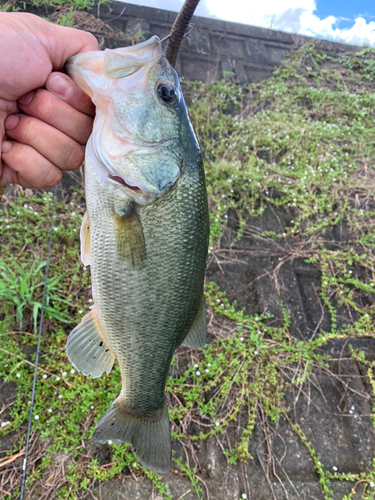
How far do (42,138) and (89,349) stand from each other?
3.15 feet

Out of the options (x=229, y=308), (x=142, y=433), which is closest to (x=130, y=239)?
(x=142, y=433)

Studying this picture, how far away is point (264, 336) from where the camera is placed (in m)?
2.82

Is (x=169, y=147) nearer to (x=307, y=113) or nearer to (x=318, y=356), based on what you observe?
(x=318, y=356)

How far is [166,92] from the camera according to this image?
50.3 inches

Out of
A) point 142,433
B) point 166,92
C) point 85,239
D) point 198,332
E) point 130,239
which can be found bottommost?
point 142,433

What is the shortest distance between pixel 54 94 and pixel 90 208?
53 cm

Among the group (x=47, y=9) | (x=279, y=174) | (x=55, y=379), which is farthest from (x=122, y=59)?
(x=47, y=9)

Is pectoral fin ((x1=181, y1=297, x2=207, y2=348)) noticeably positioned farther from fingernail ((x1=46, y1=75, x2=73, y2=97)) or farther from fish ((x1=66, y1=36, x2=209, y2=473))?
fingernail ((x1=46, y1=75, x2=73, y2=97))

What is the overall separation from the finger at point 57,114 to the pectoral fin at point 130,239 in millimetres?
509

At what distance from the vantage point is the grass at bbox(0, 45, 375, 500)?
2066 mm

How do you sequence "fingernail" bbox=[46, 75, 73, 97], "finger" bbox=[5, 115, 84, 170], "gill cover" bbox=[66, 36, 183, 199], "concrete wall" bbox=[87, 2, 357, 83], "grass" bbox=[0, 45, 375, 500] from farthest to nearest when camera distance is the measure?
"concrete wall" bbox=[87, 2, 357, 83] → "grass" bbox=[0, 45, 375, 500] → "finger" bbox=[5, 115, 84, 170] → "fingernail" bbox=[46, 75, 73, 97] → "gill cover" bbox=[66, 36, 183, 199]

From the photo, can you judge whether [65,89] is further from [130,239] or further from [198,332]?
[198,332]

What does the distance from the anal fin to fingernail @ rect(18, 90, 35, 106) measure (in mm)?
966

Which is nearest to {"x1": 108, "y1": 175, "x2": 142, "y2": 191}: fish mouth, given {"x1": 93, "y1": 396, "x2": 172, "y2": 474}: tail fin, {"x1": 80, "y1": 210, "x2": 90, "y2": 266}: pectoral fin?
{"x1": 80, "y1": 210, "x2": 90, "y2": 266}: pectoral fin
